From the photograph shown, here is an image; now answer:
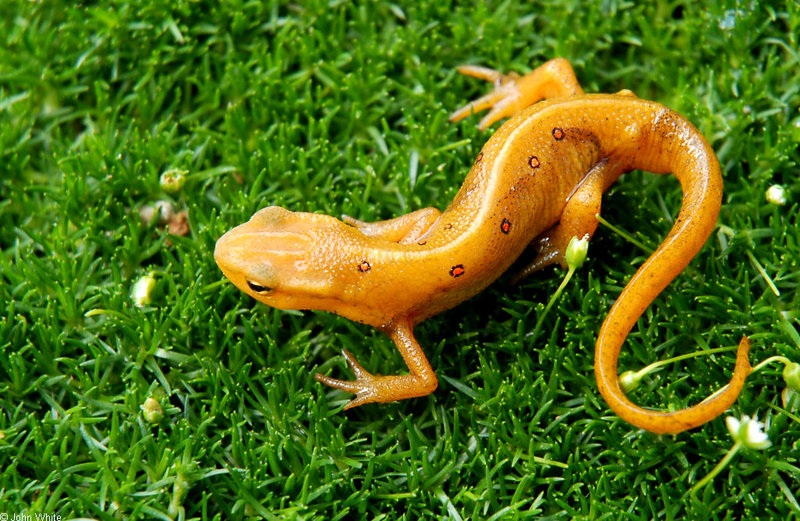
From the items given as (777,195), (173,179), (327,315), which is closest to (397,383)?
(327,315)

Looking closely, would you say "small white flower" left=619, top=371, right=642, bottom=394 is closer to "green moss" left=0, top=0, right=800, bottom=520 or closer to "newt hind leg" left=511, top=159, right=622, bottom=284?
"green moss" left=0, top=0, right=800, bottom=520

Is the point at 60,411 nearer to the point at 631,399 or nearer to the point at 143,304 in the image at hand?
the point at 143,304

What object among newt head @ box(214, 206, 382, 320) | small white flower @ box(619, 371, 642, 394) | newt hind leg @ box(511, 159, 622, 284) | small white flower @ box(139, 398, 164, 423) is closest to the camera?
small white flower @ box(619, 371, 642, 394)

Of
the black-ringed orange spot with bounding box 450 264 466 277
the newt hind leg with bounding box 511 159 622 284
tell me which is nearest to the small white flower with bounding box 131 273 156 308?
the black-ringed orange spot with bounding box 450 264 466 277

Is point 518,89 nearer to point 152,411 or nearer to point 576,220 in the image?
point 576,220

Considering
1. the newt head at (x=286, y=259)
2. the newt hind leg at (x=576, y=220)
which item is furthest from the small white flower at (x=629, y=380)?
the newt head at (x=286, y=259)

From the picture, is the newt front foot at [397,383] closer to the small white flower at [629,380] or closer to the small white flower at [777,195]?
the small white flower at [629,380]

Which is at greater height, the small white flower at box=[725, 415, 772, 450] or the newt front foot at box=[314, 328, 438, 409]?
the small white flower at box=[725, 415, 772, 450]
